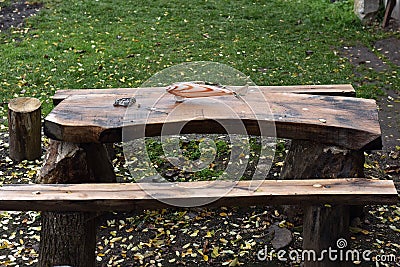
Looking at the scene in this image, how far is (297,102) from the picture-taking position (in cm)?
358

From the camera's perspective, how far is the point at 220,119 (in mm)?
3262

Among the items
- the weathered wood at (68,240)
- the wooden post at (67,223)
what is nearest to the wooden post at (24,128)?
the wooden post at (67,223)

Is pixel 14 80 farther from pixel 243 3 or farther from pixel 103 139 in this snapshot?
pixel 243 3

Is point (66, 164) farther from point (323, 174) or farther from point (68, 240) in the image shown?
point (323, 174)

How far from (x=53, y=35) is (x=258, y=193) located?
17.4 ft

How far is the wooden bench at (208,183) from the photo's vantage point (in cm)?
286

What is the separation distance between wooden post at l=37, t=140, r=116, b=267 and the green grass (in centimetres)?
222

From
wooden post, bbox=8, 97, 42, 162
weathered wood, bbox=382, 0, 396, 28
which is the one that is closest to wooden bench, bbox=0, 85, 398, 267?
wooden post, bbox=8, 97, 42, 162

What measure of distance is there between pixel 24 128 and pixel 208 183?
80.2 inches

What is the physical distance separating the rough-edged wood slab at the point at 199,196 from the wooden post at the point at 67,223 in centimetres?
19

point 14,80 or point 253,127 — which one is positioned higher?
point 253,127

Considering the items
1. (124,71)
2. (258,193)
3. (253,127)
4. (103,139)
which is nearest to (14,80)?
(124,71)

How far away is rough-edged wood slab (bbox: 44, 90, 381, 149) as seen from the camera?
10.7ft

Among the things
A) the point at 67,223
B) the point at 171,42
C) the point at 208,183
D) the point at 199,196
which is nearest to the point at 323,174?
the point at 208,183
